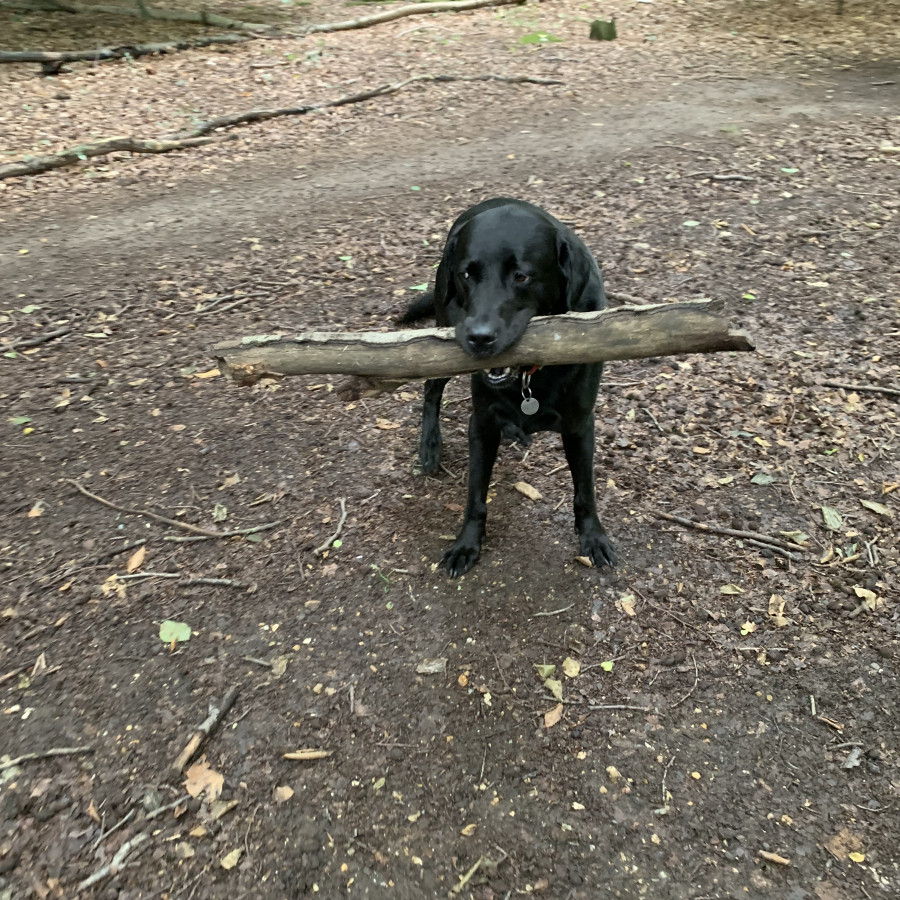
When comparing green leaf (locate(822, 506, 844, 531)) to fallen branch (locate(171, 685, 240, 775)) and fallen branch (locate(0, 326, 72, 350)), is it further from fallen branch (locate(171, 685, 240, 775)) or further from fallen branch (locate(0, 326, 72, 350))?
fallen branch (locate(0, 326, 72, 350))

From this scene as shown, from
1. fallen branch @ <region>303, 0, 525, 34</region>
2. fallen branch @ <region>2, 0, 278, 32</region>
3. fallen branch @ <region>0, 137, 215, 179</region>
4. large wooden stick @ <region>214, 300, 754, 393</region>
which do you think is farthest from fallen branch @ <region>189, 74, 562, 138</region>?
large wooden stick @ <region>214, 300, 754, 393</region>

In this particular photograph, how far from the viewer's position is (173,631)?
2.97m

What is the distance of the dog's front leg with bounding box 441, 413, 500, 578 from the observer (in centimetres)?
314

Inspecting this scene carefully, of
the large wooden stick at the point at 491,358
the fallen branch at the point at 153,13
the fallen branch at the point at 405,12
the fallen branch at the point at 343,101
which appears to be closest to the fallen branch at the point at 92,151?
the fallen branch at the point at 343,101

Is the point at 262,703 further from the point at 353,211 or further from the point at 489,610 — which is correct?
the point at 353,211

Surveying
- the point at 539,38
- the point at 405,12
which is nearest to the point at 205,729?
the point at 539,38

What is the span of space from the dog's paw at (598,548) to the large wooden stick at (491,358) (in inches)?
39.6

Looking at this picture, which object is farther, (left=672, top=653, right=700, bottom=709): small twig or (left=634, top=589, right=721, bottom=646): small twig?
(left=634, top=589, right=721, bottom=646): small twig

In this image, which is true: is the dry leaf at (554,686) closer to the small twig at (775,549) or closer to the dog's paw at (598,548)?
the dog's paw at (598,548)

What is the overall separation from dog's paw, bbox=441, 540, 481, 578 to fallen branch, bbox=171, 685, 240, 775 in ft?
3.26

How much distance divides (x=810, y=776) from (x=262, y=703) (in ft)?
6.19

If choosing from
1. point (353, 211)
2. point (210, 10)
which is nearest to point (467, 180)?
point (353, 211)

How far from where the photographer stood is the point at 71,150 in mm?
7516

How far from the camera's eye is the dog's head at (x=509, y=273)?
249cm
